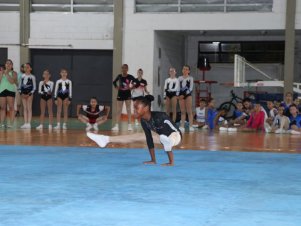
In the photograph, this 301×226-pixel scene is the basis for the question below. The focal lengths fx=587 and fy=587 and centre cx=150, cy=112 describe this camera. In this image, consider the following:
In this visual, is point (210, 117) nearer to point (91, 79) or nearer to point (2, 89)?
point (2, 89)

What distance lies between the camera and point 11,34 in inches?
938

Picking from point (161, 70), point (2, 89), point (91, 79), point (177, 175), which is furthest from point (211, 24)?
point (177, 175)

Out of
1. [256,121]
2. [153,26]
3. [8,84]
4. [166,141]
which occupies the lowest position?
[256,121]

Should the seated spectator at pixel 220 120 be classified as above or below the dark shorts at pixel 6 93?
below

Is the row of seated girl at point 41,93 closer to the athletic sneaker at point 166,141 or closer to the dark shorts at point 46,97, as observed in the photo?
the dark shorts at point 46,97

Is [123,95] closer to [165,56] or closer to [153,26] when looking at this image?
[153,26]

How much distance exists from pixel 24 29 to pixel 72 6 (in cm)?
214

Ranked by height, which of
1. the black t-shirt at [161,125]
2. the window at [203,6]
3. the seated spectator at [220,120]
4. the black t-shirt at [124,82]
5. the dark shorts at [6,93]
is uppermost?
the window at [203,6]

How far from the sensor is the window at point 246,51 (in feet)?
88.0

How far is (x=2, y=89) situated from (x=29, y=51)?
7905 millimetres

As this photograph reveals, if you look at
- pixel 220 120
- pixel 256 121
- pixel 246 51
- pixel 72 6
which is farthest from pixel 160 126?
pixel 246 51

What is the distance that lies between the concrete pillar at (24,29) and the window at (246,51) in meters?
8.33

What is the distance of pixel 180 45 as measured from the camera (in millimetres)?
27328

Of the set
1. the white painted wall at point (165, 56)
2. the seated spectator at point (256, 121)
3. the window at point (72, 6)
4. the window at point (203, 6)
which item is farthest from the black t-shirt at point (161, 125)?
the window at point (72, 6)
